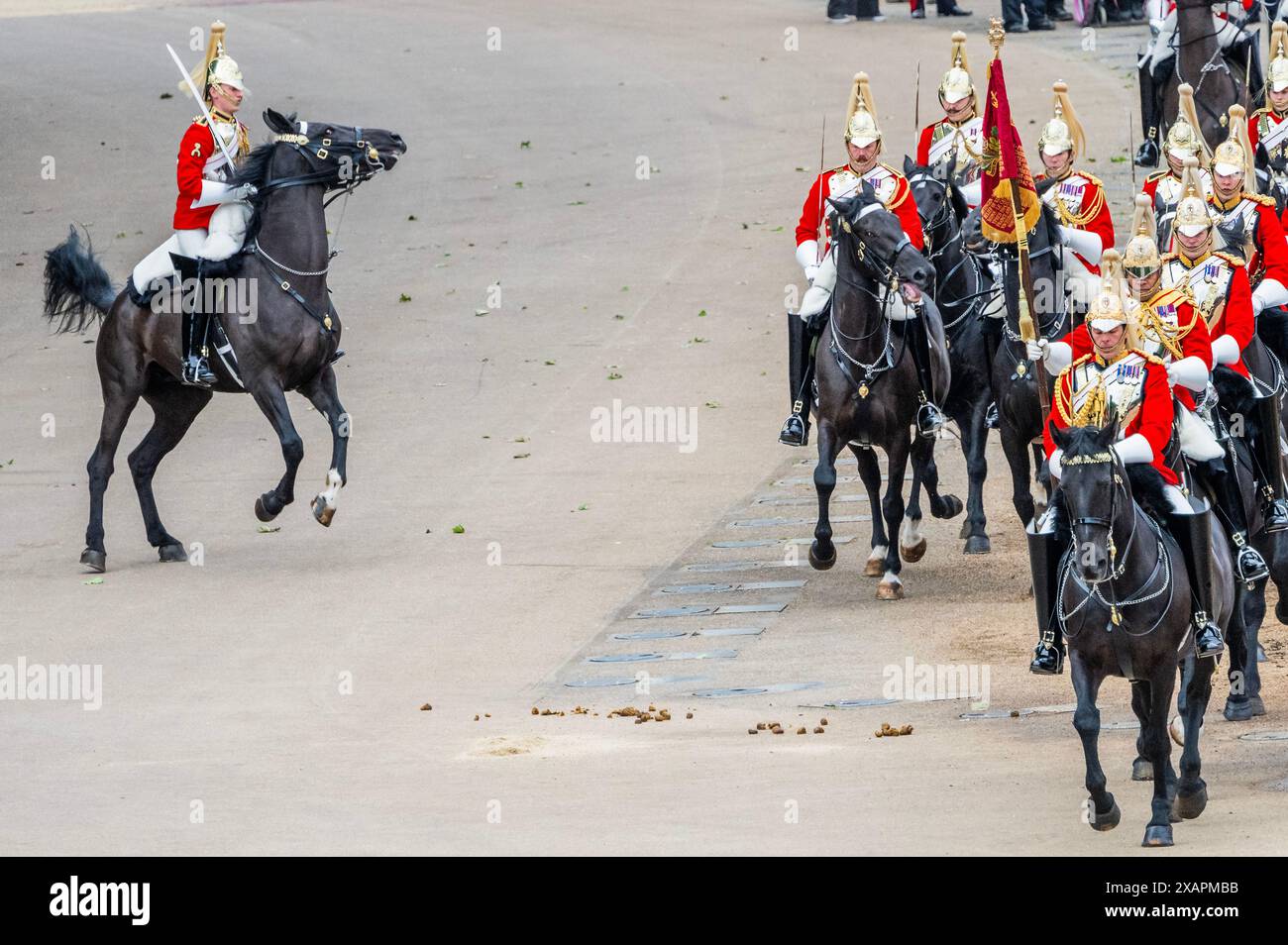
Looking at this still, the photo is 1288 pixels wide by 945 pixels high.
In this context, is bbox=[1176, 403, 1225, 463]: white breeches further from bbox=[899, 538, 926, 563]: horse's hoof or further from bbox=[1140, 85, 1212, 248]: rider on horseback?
bbox=[899, 538, 926, 563]: horse's hoof

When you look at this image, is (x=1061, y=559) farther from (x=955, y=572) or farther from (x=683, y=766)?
(x=955, y=572)

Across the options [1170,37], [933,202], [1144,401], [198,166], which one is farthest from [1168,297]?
[1170,37]

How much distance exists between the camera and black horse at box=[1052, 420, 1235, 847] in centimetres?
1142

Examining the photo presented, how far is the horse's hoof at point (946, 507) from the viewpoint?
61.8 ft

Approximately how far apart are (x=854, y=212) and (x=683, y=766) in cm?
489

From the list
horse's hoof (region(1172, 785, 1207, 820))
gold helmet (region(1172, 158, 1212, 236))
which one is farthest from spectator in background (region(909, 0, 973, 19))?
horse's hoof (region(1172, 785, 1207, 820))

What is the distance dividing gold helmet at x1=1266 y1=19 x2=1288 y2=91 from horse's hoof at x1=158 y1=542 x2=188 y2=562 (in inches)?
408

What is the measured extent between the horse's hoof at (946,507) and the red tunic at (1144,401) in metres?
6.17

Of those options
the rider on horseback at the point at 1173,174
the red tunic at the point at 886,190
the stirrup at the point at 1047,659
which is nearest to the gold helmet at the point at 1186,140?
the rider on horseback at the point at 1173,174

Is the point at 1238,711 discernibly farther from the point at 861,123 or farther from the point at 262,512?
the point at 262,512

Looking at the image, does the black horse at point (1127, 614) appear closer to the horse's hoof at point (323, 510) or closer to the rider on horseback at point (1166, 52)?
the horse's hoof at point (323, 510)

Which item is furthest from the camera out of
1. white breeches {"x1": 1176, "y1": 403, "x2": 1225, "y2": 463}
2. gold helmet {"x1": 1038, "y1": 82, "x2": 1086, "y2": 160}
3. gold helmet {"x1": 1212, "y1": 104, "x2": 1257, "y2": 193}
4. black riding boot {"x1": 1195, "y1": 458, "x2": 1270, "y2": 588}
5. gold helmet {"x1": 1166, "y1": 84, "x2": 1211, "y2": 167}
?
gold helmet {"x1": 1166, "y1": 84, "x2": 1211, "y2": 167}

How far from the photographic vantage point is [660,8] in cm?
4391

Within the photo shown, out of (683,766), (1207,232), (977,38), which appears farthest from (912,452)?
(977,38)
